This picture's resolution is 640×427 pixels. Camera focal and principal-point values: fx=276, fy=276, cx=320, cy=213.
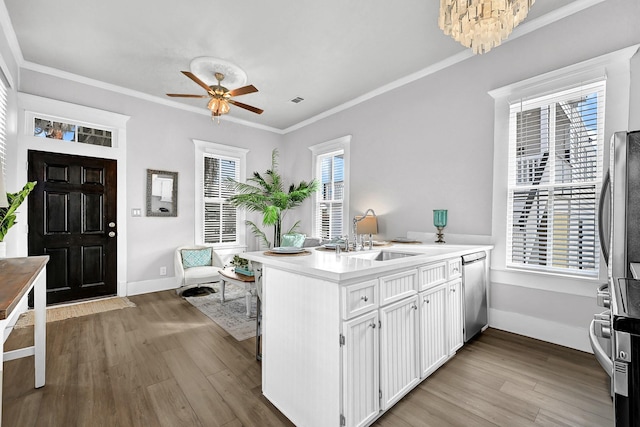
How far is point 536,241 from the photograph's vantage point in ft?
9.00

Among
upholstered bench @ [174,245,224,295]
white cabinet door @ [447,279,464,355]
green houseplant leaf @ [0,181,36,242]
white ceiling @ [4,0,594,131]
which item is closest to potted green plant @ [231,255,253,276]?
upholstered bench @ [174,245,224,295]

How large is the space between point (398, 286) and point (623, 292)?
43.4 inches

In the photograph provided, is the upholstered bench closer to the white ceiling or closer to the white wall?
the white wall

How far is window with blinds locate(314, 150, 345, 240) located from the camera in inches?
199

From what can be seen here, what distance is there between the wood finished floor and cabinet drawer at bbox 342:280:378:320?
0.74m

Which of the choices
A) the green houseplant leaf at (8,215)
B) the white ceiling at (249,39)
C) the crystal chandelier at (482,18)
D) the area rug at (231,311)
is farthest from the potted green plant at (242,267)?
the crystal chandelier at (482,18)

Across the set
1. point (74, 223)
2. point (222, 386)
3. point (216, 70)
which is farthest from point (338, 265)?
point (74, 223)

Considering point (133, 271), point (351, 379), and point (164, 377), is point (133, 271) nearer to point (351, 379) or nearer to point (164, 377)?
point (164, 377)

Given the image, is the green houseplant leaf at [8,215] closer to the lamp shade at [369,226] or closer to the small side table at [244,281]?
the small side table at [244,281]

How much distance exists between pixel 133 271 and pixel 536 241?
5328mm

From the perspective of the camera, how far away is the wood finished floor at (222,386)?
1.69m

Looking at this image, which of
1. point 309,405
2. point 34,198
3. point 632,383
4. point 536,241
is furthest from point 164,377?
point 536,241

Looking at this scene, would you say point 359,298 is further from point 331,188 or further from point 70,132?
point 70,132

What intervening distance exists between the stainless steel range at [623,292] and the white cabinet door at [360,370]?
3.07ft
